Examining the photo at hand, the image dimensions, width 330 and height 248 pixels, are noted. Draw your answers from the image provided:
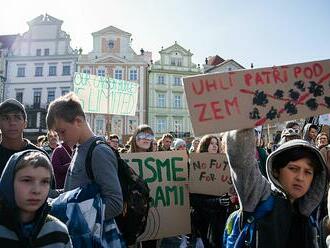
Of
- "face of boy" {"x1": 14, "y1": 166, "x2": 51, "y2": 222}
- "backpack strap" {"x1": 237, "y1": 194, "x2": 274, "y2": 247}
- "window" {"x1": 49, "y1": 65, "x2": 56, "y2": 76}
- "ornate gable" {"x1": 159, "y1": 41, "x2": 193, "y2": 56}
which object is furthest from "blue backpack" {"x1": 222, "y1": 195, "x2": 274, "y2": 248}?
"ornate gable" {"x1": 159, "y1": 41, "x2": 193, "y2": 56}

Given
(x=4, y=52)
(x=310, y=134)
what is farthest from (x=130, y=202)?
(x=4, y=52)

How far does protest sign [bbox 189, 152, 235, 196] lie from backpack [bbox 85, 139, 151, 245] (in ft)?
5.84

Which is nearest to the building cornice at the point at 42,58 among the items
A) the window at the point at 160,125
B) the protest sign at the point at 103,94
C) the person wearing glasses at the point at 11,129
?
the window at the point at 160,125

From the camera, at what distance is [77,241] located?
7.79ft

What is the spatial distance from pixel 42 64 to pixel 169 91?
541 inches

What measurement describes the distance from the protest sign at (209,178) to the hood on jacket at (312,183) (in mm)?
2186

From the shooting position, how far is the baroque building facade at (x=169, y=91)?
4466 cm

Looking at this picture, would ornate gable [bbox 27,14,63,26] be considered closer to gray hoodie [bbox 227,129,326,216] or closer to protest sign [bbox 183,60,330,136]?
protest sign [bbox 183,60,330,136]

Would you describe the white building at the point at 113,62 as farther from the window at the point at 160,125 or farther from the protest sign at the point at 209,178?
the protest sign at the point at 209,178

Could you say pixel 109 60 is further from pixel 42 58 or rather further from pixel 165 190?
pixel 165 190

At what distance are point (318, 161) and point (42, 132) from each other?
3995cm

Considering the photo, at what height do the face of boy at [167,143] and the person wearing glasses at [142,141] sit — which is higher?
the face of boy at [167,143]

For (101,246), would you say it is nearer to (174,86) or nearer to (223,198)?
(223,198)

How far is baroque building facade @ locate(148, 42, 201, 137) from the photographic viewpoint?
44.7 m
